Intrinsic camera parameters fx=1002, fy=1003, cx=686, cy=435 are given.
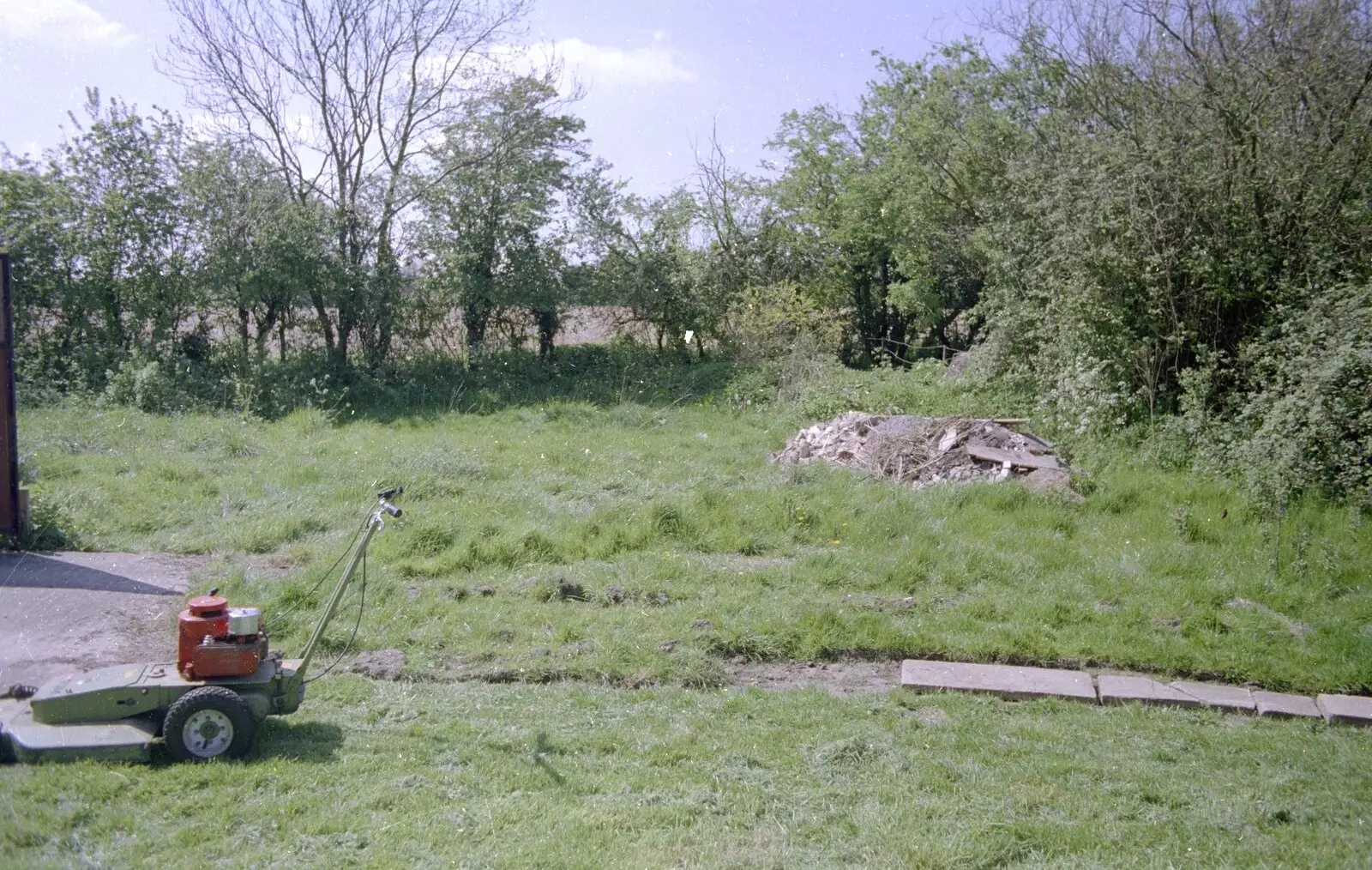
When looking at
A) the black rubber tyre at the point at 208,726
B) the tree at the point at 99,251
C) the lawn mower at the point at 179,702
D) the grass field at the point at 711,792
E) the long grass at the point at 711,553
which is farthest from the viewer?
the tree at the point at 99,251

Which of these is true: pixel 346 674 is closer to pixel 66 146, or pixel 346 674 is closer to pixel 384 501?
pixel 384 501

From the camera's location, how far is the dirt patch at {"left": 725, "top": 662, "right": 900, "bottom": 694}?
6555 millimetres

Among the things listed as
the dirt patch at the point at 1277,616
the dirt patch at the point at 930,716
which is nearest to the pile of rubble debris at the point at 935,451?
the dirt patch at the point at 1277,616

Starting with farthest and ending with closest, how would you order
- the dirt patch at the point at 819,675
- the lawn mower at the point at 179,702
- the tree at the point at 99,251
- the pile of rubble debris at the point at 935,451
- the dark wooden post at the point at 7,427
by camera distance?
the tree at the point at 99,251, the pile of rubble debris at the point at 935,451, the dark wooden post at the point at 7,427, the dirt patch at the point at 819,675, the lawn mower at the point at 179,702

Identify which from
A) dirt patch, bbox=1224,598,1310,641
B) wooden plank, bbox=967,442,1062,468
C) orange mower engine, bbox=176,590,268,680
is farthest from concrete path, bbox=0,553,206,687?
wooden plank, bbox=967,442,1062,468

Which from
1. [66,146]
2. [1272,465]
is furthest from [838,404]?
[66,146]

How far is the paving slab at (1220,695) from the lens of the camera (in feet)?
20.3

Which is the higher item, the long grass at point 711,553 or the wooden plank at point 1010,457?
the wooden plank at point 1010,457

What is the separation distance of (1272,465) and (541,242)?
13343mm

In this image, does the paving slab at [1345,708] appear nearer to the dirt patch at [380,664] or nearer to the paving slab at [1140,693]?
the paving slab at [1140,693]

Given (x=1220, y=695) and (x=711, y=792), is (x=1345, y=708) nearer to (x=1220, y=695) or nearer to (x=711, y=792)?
(x=1220, y=695)

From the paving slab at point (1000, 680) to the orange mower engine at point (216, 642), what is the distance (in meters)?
3.93

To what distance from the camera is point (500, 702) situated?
5.95 metres

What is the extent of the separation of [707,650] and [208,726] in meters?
3.23
